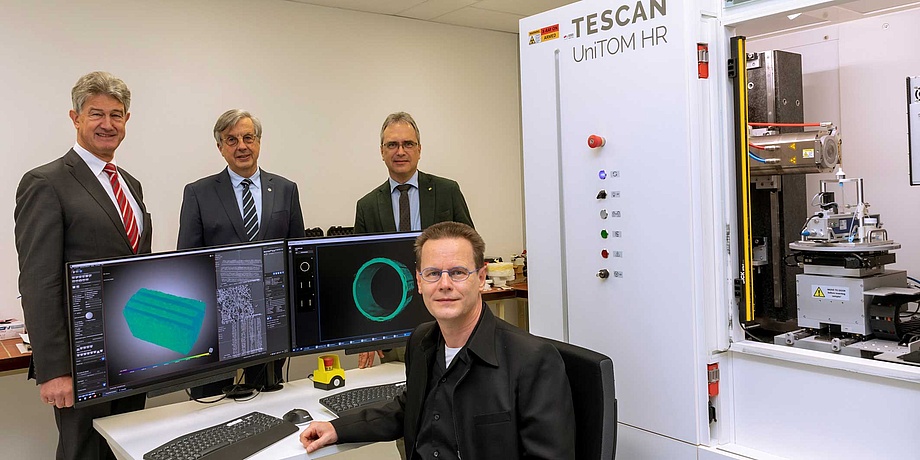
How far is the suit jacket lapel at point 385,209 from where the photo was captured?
131 inches

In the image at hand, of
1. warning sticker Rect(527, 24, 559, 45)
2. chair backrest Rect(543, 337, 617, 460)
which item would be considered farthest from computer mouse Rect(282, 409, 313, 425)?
warning sticker Rect(527, 24, 559, 45)

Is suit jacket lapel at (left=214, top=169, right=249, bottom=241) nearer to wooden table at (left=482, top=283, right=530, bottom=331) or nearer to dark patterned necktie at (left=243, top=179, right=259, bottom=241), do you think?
dark patterned necktie at (left=243, top=179, right=259, bottom=241)

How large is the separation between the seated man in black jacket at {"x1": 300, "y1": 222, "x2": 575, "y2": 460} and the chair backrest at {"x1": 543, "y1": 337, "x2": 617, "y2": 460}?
0.08 m

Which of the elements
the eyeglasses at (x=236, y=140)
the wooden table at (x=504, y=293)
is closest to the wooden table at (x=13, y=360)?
the eyeglasses at (x=236, y=140)

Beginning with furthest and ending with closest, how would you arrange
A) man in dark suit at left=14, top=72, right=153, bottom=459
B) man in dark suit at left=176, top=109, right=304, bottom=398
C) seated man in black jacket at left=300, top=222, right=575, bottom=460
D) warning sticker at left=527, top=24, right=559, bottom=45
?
man in dark suit at left=176, top=109, right=304, bottom=398
warning sticker at left=527, top=24, right=559, bottom=45
man in dark suit at left=14, top=72, right=153, bottom=459
seated man in black jacket at left=300, top=222, right=575, bottom=460

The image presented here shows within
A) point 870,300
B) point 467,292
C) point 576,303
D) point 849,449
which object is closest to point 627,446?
point 576,303

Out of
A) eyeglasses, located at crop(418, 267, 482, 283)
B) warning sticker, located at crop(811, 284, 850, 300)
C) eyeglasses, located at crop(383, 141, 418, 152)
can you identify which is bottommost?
warning sticker, located at crop(811, 284, 850, 300)

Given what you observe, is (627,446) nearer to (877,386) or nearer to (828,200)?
(877,386)

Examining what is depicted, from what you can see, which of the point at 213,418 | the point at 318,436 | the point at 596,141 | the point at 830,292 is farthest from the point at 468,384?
the point at 830,292

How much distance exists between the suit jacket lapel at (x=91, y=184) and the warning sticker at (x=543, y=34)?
1.66m

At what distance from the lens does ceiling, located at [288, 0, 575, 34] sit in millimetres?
4605

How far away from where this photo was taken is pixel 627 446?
2447 millimetres

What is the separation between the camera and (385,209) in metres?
3.35

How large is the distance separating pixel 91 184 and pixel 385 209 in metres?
1.33
